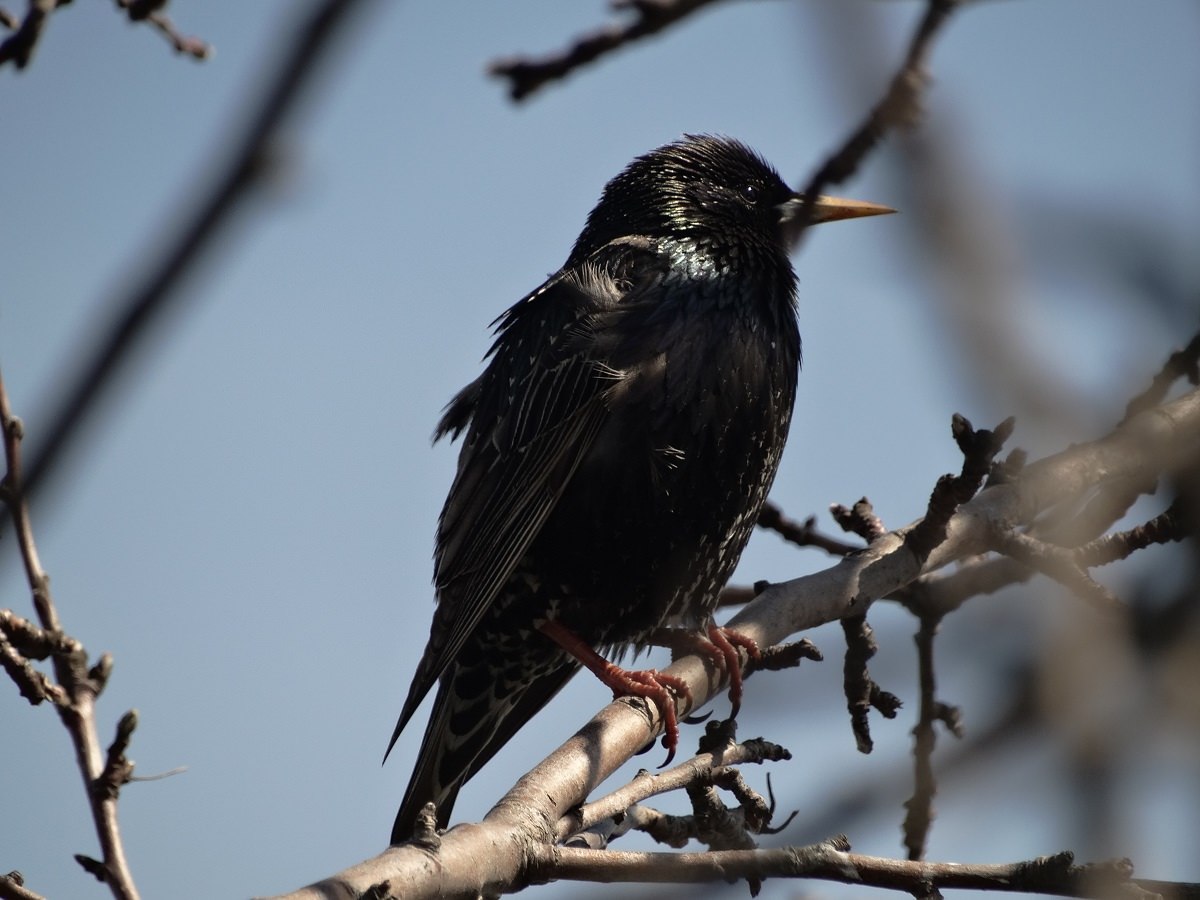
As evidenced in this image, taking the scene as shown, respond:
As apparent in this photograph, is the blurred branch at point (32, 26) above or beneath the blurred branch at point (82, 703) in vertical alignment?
above

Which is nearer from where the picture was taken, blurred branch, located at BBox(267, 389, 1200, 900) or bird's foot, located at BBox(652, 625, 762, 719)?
blurred branch, located at BBox(267, 389, 1200, 900)

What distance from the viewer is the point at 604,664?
4.75 m

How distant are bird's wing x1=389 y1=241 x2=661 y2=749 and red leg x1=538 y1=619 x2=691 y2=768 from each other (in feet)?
1.05

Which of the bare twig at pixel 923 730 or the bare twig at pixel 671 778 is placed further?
the bare twig at pixel 923 730

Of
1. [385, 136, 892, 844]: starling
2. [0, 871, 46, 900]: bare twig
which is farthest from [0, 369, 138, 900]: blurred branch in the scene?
[385, 136, 892, 844]: starling

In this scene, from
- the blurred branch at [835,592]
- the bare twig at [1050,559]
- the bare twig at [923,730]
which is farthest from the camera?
the bare twig at [923,730]

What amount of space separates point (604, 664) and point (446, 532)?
0.83 metres

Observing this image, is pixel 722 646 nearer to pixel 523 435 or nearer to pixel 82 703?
pixel 523 435

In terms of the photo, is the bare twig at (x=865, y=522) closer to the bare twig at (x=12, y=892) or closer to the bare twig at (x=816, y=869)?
the bare twig at (x=816, y=869)

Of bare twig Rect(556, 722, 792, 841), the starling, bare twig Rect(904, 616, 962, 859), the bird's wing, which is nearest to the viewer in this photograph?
bare twig Rect(556, 722, 792, 841)

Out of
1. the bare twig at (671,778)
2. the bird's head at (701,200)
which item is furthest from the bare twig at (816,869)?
the bird's head at (701,200)

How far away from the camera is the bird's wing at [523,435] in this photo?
15.6 ft

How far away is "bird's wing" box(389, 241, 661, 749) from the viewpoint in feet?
15.6

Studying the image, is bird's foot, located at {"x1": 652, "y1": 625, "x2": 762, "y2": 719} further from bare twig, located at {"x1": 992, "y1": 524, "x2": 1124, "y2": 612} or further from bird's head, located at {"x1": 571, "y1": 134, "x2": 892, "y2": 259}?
bird's head, located at {"x1": 571, "y1": 134, "x2": 892, "y2": 259}
